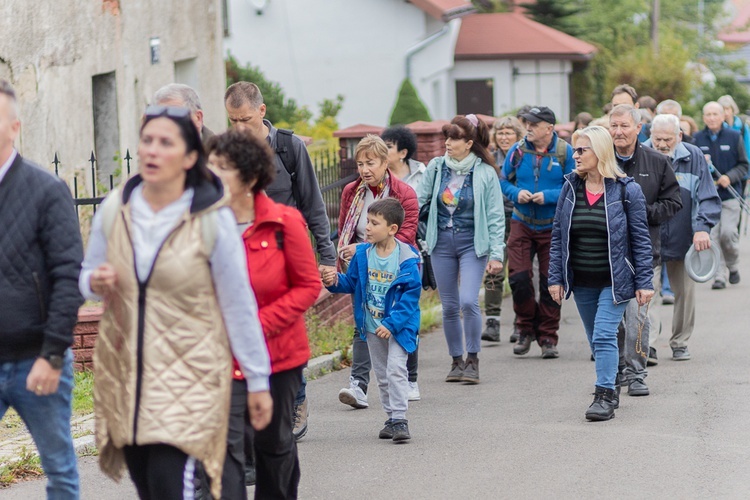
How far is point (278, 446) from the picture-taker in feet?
16.7

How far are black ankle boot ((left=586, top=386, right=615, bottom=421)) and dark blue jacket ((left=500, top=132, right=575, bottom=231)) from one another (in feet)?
8.29

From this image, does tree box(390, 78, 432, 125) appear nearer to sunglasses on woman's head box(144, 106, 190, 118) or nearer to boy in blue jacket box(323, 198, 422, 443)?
boy in blue jacket box(323, 198, 422, 443)

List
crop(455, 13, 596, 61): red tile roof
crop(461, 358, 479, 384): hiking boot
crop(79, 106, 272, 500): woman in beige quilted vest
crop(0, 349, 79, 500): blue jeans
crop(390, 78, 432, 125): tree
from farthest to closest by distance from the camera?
crop(455, 13, 596, 61): red tile roof < crop(390, 78, 432, 125): tree < crop(461, 358, 479, 384): hiking boot < crop(0, 349, 79, 500): blue jeans < crop(79, 106, 272, 500): woman in beige quilted vest

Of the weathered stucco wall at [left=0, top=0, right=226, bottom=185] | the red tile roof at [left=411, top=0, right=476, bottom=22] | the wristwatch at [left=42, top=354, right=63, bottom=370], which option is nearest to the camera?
the wristwatch at [left=42, top=354, right=63, bottom=370]

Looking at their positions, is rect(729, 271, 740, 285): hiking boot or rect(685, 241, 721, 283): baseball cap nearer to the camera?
rect(685, 241, 721, 283): baseball cap

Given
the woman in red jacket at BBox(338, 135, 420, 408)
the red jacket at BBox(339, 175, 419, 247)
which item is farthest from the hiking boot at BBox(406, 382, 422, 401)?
the red jacket at BBox(339, 175, 419, 247)

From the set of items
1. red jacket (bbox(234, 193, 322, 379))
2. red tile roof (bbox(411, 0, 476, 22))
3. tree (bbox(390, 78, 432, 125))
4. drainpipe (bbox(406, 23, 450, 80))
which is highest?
red tile roof (bbox(411, 0, 476, 22))

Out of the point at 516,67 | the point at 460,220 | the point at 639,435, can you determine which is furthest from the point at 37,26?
the point at 516,67

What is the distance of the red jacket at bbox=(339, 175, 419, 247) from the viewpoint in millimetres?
8305

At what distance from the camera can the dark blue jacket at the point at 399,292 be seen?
7387 mm

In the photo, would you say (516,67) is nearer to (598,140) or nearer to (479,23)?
(479,23)

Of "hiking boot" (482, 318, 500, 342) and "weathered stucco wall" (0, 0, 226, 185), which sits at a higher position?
"weathered stucco wall" (0, 0, 226, 185)

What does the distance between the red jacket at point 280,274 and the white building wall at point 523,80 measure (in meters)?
36.4

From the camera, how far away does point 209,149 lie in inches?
193
